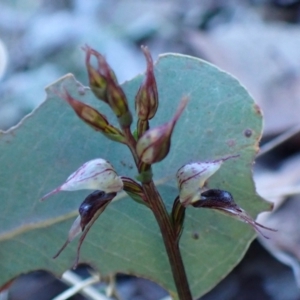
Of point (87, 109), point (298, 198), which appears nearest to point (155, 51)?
point (298, 198)

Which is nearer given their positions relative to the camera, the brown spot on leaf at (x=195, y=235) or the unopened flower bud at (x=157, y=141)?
the unopened flower bud at (x=157, y=141)

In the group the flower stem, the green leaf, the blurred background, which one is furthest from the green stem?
the blurred background

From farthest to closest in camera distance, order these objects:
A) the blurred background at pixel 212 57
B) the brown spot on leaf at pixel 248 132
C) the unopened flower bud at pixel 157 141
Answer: the blurred background at pixel 212 57, the brown spot on leaf at pixel 248 132, the unopened flower bud at pixel 157 141

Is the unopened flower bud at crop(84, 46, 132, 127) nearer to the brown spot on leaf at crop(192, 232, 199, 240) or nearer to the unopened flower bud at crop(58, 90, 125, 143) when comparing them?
the unopened flower bud at crop(58, 90, 125, 143)

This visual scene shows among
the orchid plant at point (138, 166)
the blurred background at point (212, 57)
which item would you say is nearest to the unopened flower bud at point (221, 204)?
the orchid plant at point (138, 166)

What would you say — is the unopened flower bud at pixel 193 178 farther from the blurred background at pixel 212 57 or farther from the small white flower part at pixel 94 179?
the blurred background at pixel 212 57

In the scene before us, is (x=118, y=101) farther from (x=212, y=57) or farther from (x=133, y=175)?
(x=212, y=57)
